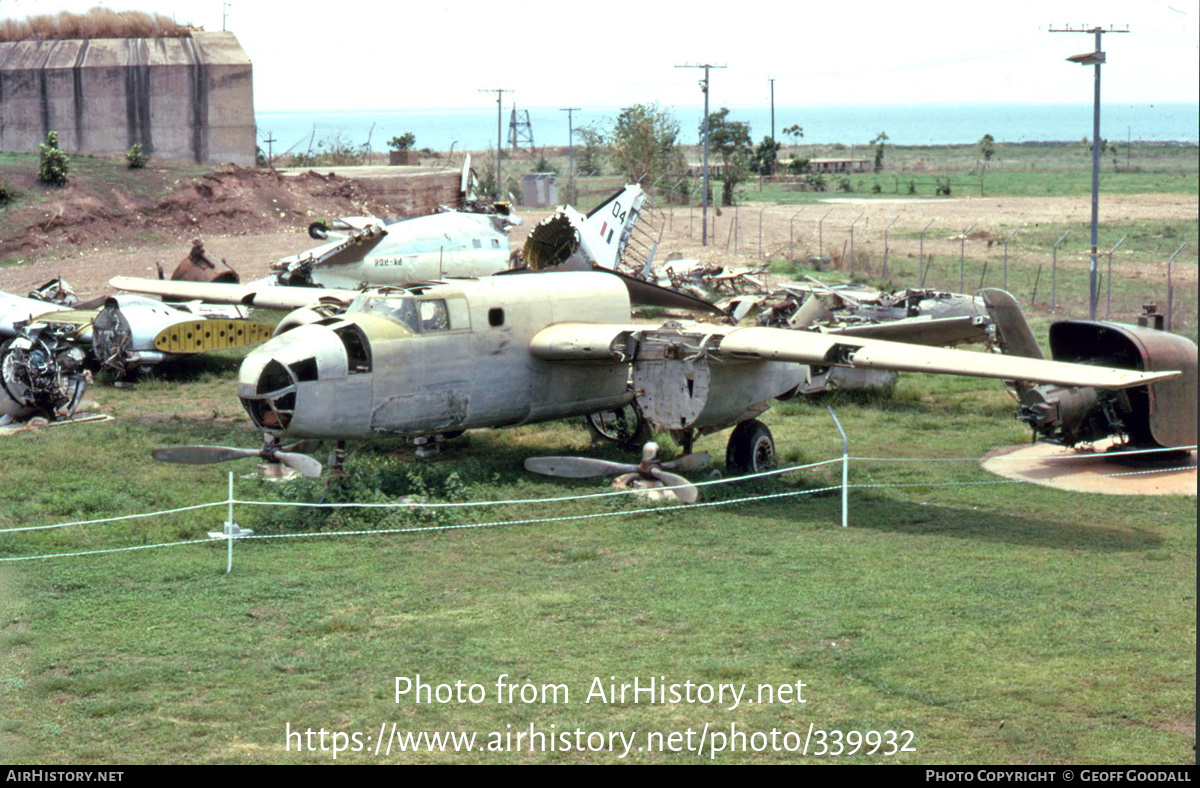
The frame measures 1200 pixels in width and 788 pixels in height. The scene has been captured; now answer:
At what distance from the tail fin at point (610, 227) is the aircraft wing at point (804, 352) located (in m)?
9.71

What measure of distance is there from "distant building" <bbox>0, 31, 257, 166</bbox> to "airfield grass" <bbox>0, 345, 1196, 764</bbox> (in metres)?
39.7

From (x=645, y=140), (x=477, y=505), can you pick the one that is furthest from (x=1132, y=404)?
(x=645, y=140)

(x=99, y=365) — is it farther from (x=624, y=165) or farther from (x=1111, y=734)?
(x=624, y=165)

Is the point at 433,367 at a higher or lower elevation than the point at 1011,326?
lower

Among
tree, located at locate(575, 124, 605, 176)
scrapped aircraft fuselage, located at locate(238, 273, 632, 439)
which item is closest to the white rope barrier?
scrapped aircraft fuselage, located at locate(238, 273, 632, 439)

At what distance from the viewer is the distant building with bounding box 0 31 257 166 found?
181ft

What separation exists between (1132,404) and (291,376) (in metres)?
12.2

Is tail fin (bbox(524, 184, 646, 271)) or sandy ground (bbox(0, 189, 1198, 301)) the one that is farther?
sandy ground (bbox(0, 189, 1198, 301))

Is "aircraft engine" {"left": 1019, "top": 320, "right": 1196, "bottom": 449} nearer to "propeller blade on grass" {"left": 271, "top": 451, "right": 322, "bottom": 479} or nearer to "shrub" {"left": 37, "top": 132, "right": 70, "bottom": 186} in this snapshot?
"propeller blade on grass" {"left": 271, "top": 451, "right": 322, "bottom": 479}

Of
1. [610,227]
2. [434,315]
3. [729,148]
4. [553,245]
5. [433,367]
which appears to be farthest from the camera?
[729,148]

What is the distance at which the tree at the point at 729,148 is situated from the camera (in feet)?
242

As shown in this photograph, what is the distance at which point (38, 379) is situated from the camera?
22453 mm

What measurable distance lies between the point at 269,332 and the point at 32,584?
1380 cm

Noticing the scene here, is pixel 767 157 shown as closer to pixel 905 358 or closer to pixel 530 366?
pixel 530 366
